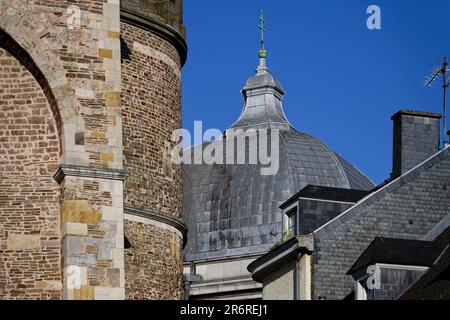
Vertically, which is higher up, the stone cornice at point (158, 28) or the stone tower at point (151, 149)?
the stone cornice at point (158, 28)

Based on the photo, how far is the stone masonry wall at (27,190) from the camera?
25.2 metres

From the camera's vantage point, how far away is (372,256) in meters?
33.7

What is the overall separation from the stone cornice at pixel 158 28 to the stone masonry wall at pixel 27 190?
1075 cm

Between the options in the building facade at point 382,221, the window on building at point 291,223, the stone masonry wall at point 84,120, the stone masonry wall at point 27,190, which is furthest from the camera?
the window on building at point 291,223

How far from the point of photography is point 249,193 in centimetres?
6606

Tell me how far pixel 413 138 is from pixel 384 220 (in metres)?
2.42

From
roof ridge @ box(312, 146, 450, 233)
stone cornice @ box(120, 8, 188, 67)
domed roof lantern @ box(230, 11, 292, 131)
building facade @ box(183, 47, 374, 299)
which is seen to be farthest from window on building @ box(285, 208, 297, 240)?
domed roof lantern @ box(230, 11, 292, 131)

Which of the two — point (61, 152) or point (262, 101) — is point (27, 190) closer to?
point (61, 152)

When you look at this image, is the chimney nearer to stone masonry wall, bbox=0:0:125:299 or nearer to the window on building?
the window on building

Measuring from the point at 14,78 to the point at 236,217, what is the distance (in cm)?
4009

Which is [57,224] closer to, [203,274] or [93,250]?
[93,250]

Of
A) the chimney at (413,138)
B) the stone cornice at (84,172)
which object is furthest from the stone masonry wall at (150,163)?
the stone cornice at (84,172)

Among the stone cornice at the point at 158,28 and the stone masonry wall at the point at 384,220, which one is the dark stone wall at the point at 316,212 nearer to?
the stone masonry wall at the point at 384,220
